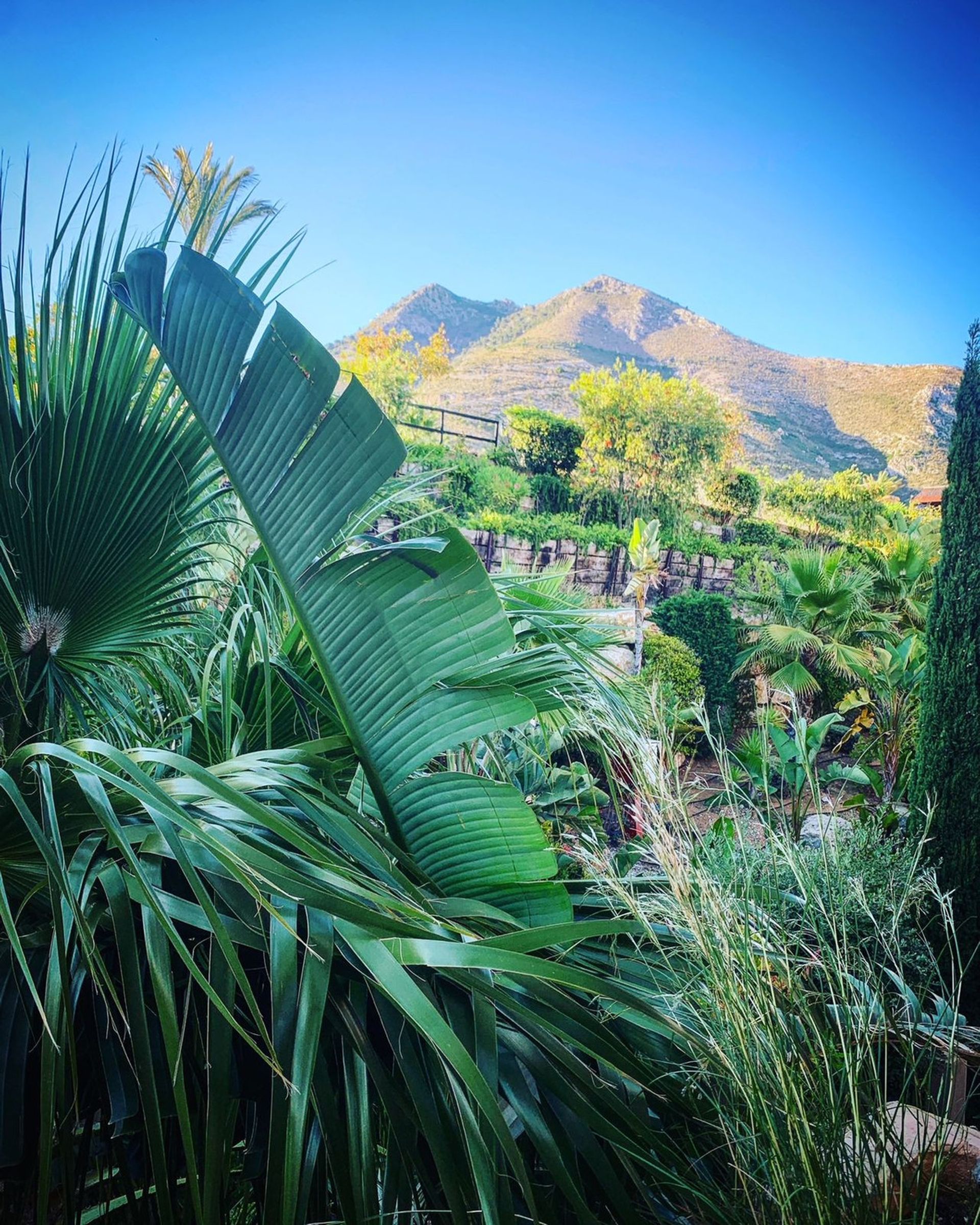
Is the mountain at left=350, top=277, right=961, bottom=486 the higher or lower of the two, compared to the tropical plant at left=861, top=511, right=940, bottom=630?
higher

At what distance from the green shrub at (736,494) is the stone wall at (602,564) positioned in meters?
2.04

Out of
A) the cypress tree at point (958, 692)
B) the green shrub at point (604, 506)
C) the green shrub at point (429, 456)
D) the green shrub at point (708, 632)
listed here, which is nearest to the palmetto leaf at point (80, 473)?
the cypress tree at point (958, 692)

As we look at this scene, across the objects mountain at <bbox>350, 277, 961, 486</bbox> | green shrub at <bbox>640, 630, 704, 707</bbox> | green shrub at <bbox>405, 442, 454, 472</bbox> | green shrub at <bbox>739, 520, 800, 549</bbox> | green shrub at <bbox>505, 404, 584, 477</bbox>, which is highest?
mountain at <bbox>350, 277, 961, 486</bbox>

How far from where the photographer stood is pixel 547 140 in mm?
20219

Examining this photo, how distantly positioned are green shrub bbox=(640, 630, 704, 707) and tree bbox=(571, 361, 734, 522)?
3805 mm

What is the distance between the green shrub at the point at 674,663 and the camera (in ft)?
21.0

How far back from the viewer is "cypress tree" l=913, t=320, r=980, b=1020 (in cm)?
241

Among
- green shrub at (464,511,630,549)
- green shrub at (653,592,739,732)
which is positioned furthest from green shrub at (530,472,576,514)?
green shrub at (653,592,739,732)

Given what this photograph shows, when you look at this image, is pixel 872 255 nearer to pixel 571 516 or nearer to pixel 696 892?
pixel 571 516

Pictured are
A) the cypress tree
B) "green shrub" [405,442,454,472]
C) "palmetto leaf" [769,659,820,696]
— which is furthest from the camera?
"green shrub" [405,442,454,472]

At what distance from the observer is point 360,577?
3.11 ft

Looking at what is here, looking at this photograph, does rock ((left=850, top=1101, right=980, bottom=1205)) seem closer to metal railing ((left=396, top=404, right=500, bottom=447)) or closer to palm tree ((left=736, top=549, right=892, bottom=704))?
palm tree ((left=736, top=549, right=892, bottom=704))

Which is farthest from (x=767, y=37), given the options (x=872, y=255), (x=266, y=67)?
(x=872, y=255)

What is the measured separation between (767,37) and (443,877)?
11.6m
